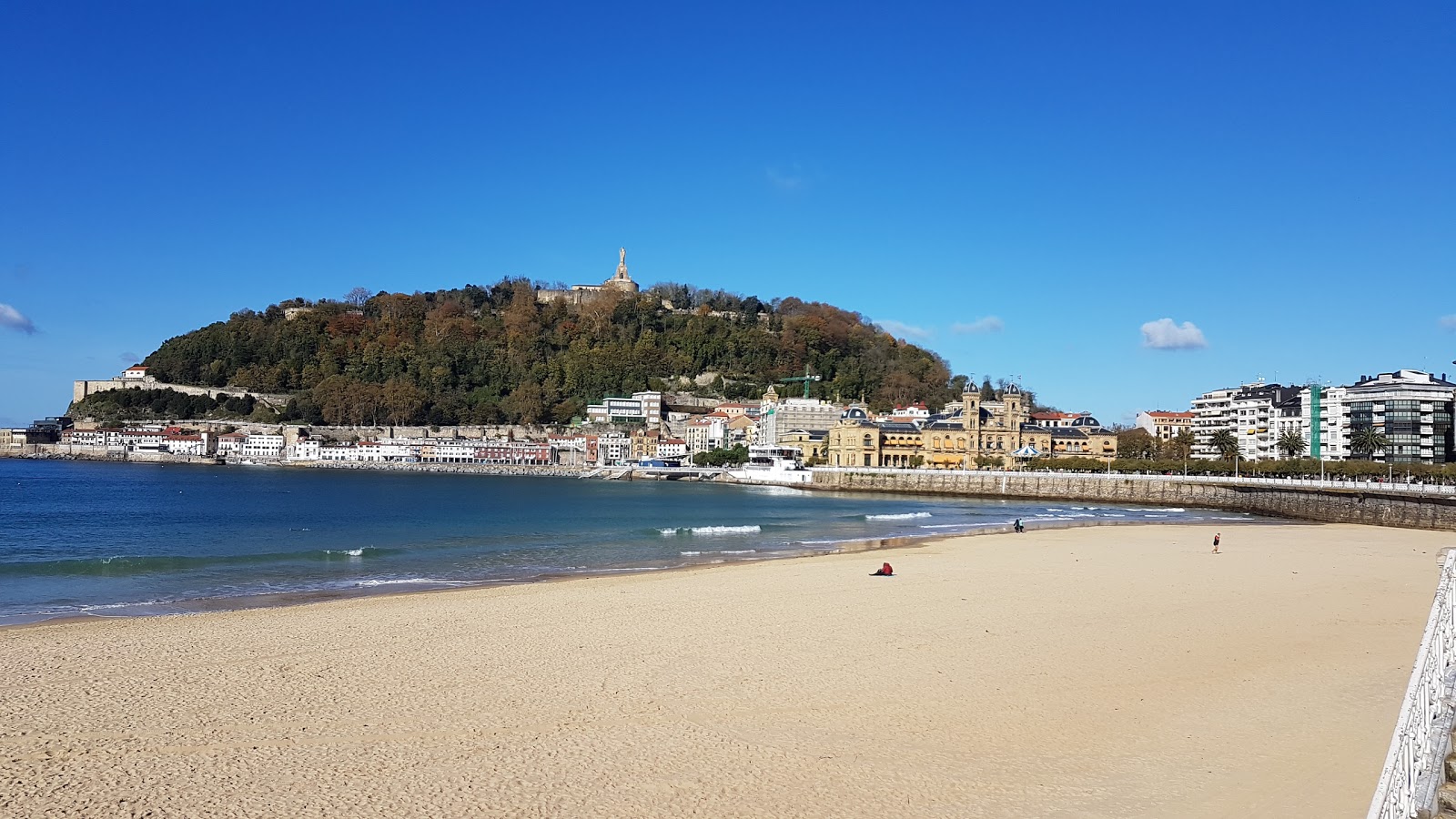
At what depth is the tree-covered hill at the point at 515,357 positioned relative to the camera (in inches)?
4998

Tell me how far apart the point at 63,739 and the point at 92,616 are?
804 centimetres

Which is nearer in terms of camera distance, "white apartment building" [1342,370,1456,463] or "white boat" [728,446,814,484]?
"white apartment building" [1342,370,1456,463]

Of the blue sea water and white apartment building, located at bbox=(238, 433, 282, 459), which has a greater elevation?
white apartment building, located at bbox=(238, 433, 282, 459)

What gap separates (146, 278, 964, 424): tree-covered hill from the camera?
127 meters

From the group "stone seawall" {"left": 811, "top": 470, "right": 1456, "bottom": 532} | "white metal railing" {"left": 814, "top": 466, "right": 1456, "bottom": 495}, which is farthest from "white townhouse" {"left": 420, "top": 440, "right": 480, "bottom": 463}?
"stone seawall" {"left": 811, "top": 470, "right": 1456, "bottom": 532}

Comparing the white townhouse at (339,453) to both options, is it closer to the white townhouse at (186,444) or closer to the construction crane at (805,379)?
the white townhouse at (186,444)

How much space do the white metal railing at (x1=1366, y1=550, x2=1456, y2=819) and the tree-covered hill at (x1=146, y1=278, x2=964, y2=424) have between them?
118 meters

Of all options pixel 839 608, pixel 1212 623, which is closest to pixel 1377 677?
pixel 1212 623

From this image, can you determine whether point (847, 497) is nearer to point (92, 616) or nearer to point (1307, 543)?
point (1307, 543)

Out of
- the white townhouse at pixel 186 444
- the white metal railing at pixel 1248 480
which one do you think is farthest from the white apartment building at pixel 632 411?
the white metal railing at pixel 1248 480

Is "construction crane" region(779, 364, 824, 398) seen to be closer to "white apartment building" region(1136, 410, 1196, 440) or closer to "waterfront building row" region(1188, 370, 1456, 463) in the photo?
"white apartment building" region(1136, 410, 1196, 440)

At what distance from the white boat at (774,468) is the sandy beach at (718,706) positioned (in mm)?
61328

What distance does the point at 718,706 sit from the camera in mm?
9188

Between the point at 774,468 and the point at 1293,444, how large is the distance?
125 ft
